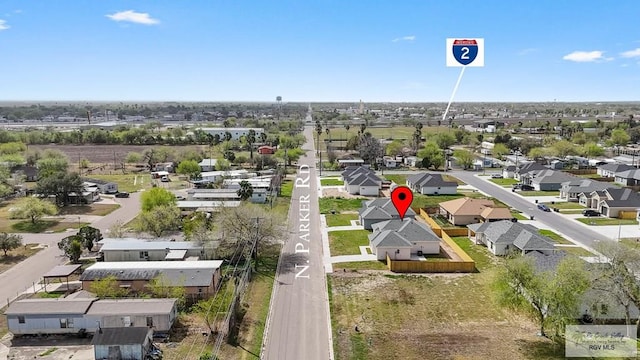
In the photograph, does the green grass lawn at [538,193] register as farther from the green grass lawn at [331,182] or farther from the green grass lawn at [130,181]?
the green grass lawn at [130,181]

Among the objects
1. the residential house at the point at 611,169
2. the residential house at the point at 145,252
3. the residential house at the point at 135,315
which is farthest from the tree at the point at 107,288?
the residential house at the point at 611,169

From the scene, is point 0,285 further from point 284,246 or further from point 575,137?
point 575,137

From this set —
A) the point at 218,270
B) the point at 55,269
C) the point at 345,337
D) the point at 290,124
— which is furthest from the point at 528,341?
the point at 290,124

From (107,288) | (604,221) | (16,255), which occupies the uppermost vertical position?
(107,288)

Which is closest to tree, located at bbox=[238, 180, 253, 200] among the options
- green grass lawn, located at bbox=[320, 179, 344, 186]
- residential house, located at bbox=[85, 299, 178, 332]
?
green grass lawn, located at bbox=[320, 179, 344, 186]

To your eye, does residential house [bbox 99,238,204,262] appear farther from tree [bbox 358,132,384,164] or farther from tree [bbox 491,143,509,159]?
tree [bbox 491,143,509,159]

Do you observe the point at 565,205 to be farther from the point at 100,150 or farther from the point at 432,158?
the point at 100,150

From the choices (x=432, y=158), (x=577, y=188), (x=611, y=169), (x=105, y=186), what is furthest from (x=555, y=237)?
(x=105, y=186)
